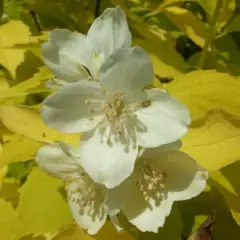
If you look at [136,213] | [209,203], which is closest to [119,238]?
[136,213]

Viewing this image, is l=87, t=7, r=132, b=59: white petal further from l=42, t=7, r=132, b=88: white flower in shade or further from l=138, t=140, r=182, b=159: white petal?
l=138, t=140, r=182, b=159: white petal

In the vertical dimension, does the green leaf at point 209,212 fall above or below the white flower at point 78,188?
below

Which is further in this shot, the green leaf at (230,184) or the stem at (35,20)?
the stem at (35,20)

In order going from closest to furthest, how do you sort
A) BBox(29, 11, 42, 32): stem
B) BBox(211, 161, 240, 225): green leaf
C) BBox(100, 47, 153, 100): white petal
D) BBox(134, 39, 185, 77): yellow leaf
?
BBox(100, 47, 153, 100): white petal → BBox(211, 161, 240, 225): green leaf → BBox(134, 39, 185, 77): yellow leaf → BBox(29, 11, 42, 32): stem

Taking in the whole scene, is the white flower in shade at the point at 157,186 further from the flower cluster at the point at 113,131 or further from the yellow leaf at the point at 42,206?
the yellow leaf at the point at 42,206

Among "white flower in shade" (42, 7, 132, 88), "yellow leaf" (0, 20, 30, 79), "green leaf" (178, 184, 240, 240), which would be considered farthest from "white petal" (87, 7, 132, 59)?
"yellow leaf" (0, 20, 30, 79)

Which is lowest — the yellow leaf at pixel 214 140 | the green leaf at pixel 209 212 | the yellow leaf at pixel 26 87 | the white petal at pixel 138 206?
the green leaf at pixel 209 212

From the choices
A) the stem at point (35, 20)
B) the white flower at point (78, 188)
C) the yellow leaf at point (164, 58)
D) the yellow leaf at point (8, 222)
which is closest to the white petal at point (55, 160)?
the white flower at point (78, 188)
